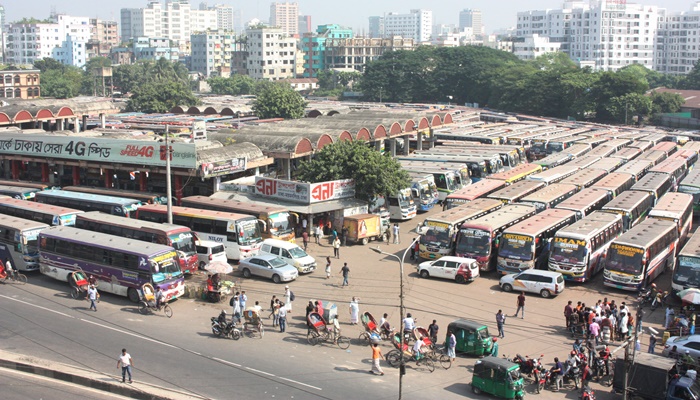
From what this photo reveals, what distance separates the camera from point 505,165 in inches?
1953

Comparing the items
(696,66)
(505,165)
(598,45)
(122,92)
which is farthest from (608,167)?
(598,45)

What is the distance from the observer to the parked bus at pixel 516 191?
3447cm

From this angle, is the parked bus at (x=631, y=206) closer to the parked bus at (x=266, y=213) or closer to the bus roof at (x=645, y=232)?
the bus roof at (x=645, y=232)

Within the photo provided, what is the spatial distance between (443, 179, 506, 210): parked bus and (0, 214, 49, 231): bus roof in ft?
57.4

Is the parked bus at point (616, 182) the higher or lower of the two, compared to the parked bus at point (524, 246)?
higher

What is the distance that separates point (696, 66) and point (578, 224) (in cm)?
10118

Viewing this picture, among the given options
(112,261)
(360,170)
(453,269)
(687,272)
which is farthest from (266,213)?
(687,272)

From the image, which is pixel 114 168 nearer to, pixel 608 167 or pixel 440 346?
pixel 440 346

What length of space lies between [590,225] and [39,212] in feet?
70.8

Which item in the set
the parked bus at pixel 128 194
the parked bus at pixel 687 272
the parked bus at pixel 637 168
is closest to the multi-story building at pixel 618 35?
the parked bus at pixel 637 168

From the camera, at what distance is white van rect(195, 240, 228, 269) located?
27.4 m

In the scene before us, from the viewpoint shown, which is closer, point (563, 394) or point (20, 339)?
point (563, 394)

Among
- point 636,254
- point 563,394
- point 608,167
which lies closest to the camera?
point 563,394

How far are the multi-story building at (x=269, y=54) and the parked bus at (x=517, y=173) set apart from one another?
113632 millimetres
